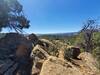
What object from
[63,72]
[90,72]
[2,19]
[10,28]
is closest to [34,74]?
[63,72]

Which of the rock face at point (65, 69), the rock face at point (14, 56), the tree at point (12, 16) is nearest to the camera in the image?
the rock face at point (65, 69)

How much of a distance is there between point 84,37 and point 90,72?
21.6 meters

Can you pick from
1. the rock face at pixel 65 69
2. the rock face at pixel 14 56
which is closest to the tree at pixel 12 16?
the rock face at pixel 14 56

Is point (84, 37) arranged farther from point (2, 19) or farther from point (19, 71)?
point (19, 71)

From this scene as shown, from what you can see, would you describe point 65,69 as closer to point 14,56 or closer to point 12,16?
point 14,56

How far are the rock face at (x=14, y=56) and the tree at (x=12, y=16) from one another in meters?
2.07

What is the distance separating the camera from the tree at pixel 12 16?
25109mm

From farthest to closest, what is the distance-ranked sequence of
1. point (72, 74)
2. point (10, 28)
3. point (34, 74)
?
point (10, 28) → point (34, 74) → point (72, 74)

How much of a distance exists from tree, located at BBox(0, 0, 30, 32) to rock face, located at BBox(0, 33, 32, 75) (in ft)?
6.79

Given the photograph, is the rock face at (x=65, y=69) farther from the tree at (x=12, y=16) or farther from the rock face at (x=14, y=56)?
the tree at (x=12, y=16)

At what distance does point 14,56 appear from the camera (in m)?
19.5

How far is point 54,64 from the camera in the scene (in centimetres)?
1160

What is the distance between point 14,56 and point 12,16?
913cm

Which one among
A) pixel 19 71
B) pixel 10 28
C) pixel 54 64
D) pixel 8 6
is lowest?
pixel 19 71
